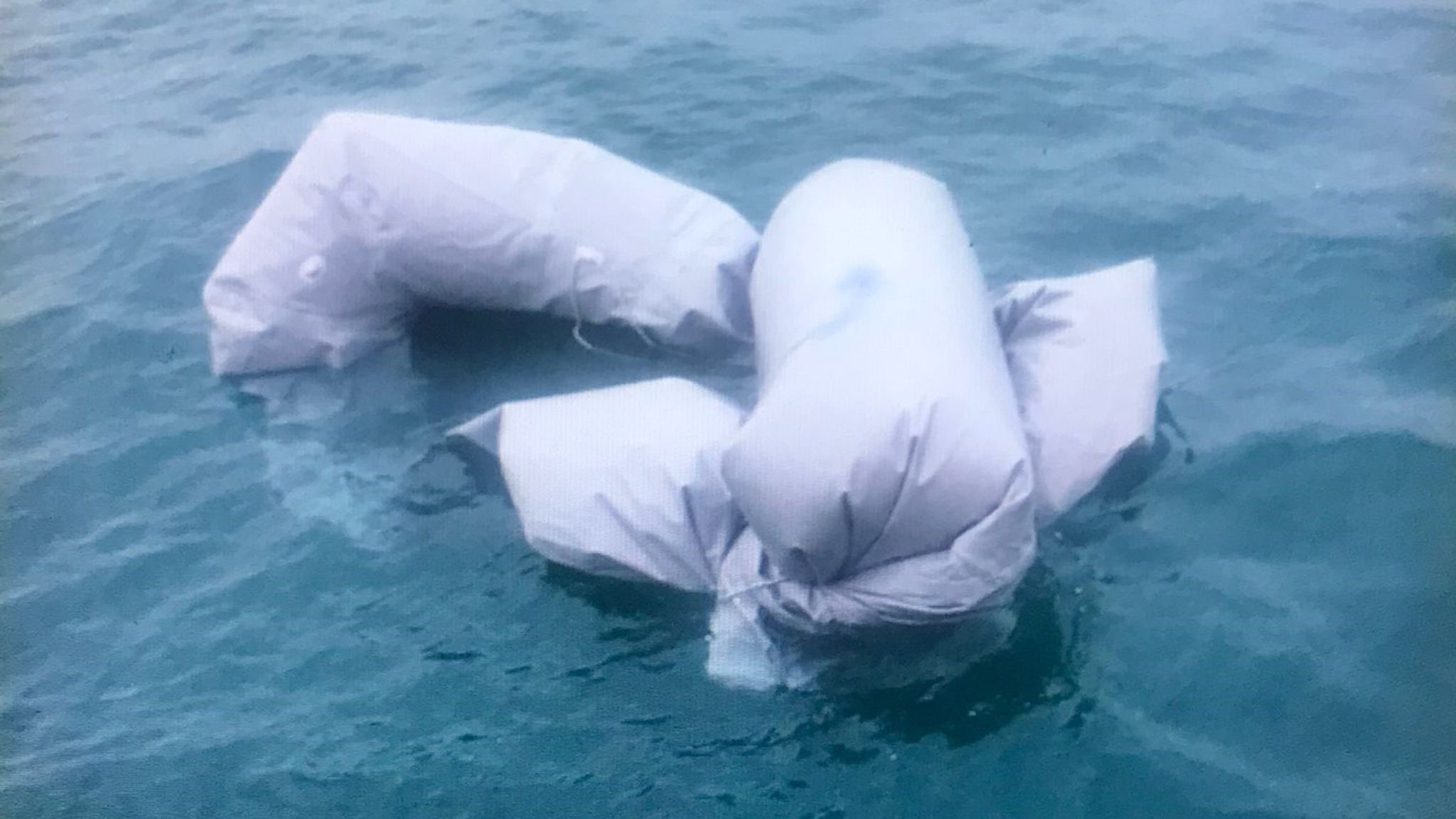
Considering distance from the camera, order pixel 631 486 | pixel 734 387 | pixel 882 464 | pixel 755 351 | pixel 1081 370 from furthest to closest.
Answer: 1. pixel 734 387
2. pixel 755 351
3. pixel 1081 370
4. pixel 631 486
5. pixel 882 464

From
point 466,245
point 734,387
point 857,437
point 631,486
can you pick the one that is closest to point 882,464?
point 857,437

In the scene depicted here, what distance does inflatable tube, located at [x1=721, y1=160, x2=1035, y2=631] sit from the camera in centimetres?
411

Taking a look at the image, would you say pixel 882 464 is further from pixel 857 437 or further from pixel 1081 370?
pixel 1081 370

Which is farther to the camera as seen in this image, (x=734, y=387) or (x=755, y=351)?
(x=734, y=387)

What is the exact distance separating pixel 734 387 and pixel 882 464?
1.81m

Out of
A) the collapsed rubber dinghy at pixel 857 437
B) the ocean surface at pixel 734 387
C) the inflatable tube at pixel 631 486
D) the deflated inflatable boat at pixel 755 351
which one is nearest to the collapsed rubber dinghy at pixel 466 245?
the deflated inflatable boat at pixel 755 351

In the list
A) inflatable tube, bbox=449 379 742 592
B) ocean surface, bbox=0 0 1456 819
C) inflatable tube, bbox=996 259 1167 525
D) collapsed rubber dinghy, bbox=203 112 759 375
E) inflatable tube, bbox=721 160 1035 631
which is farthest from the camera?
collapsed rubber dinghy, bbox=203 112 759 375

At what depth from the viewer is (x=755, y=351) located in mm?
5664

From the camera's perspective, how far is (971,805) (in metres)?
4.13

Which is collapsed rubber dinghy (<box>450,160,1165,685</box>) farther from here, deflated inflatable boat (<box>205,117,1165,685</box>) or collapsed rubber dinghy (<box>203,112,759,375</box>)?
collapsed rubber dinghy (<box>203,112,759,375</box>)

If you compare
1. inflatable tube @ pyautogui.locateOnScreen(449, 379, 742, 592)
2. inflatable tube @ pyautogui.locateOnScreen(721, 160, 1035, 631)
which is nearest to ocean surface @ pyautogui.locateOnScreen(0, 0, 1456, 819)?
inflatable tube @ pyautogui.locateOnScreen(449, 379, 742, 592)

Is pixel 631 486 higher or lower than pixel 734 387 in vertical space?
higher

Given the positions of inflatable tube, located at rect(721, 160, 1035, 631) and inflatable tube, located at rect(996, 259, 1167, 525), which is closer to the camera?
inflatable tube, located at rect(721, 160, 1035, 631)

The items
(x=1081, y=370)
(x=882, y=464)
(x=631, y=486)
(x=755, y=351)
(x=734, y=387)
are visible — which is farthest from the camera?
(x=734, y=387)
